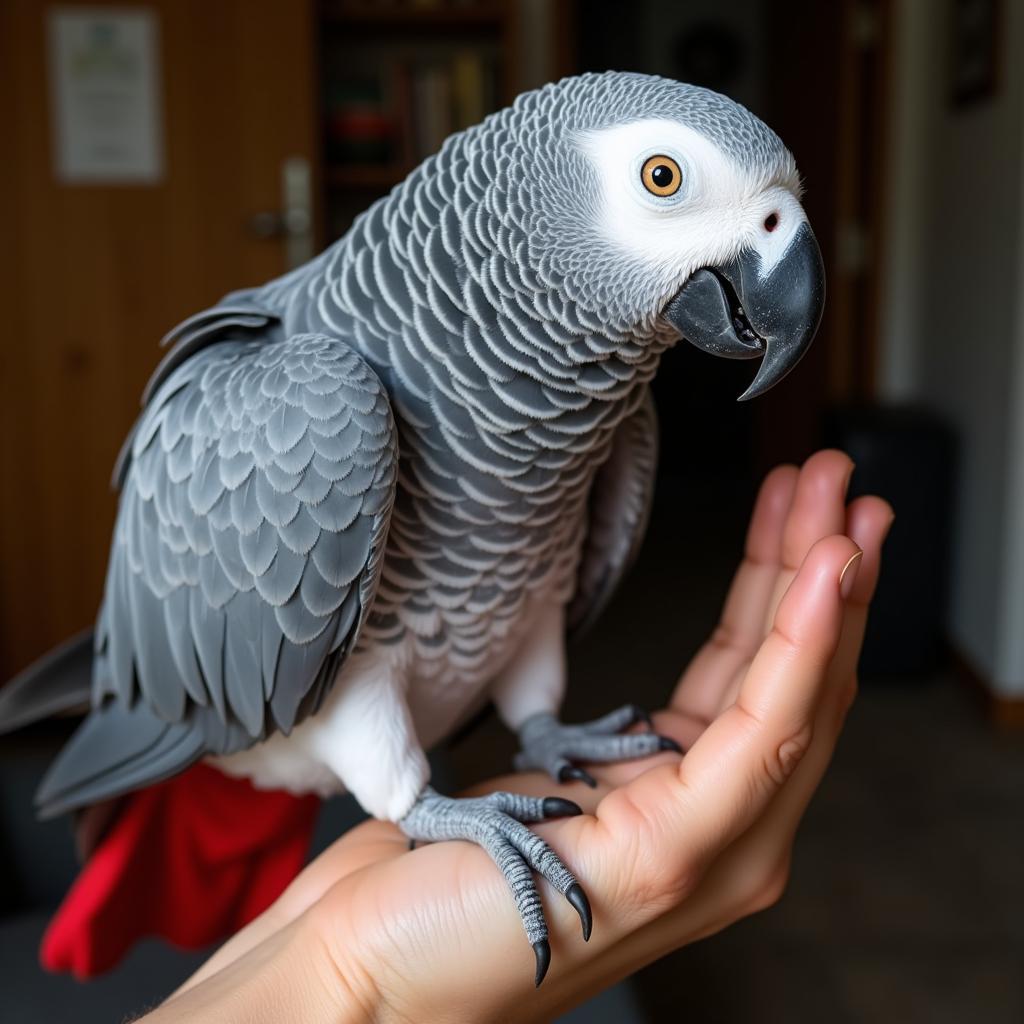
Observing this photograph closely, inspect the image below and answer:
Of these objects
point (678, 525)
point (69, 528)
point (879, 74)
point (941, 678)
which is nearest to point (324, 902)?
point (69, 528)

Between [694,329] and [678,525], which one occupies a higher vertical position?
[694,329]

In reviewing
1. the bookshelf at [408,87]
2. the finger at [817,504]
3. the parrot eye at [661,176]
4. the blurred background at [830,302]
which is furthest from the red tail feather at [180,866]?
the bookshelf at [408,87]

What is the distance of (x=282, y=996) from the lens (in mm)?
643

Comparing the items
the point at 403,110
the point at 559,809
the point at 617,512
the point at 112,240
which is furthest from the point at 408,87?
the point at 559,809

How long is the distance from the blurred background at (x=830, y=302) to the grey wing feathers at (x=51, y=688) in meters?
1.15

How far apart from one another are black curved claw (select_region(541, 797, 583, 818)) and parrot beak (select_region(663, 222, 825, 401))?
0.97 feet

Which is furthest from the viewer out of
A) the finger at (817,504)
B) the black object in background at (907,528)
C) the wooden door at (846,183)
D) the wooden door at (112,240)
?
the wooden door at (846,183)

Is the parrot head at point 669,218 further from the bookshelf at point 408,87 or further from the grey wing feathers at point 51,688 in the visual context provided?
the bookshelf at point 408,87

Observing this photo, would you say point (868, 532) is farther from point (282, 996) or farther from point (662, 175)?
point (282, 996)

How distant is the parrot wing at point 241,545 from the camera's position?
2.22 ft

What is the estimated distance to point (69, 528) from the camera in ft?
8.67

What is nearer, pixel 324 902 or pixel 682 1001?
pixel 324 902

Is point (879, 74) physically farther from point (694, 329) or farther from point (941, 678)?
point (694, 329)

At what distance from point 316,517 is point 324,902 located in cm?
24
